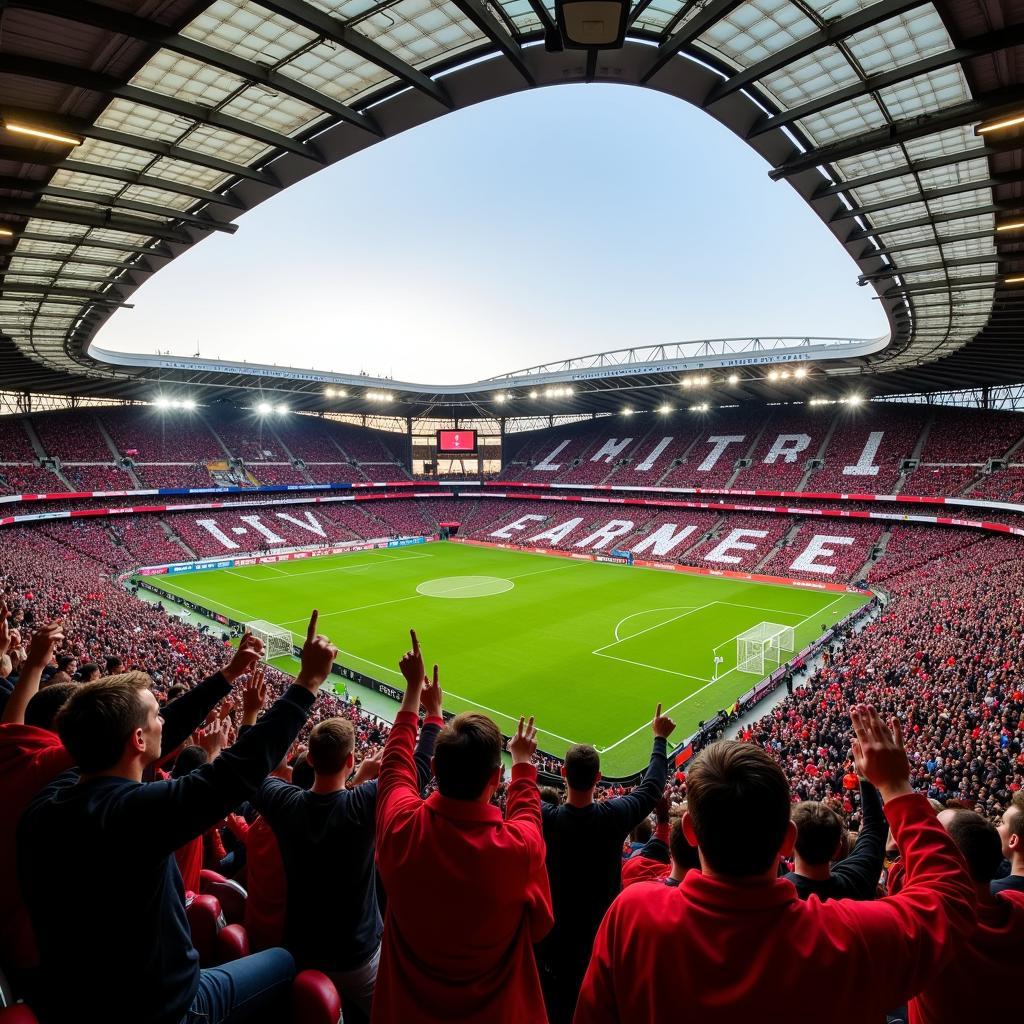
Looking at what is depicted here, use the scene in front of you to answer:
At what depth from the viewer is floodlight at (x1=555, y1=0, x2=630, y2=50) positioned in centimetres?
578

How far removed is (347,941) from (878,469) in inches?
1989

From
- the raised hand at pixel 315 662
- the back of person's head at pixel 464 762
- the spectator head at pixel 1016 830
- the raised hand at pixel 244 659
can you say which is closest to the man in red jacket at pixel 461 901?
the back of person's head at pixel 464 762

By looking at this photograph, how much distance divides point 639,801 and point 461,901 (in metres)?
1.68

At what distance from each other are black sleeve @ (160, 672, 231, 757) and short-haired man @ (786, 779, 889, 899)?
3.13 metres

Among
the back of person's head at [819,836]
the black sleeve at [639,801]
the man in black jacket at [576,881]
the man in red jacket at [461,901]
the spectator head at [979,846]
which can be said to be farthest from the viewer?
the black sleeve at [639,801]

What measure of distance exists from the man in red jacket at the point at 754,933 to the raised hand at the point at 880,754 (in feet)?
0.82

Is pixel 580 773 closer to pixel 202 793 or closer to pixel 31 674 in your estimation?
pixel 202 793

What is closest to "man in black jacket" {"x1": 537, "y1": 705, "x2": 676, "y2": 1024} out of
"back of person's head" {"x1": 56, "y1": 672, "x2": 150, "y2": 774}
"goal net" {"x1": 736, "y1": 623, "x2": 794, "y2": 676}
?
"back of person's head" {"x1": 56, "y1": 672, "x2": 150, "y2": 774}

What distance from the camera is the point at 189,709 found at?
3.60 meters

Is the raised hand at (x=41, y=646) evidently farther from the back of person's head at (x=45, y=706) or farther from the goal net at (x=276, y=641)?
the goal net at (x=276, y=641)

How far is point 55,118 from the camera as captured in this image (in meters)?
10.3

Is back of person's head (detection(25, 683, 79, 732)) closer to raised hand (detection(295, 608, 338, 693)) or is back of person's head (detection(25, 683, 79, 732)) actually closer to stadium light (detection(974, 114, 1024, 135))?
raised hand (detection(295, 608, 338, 693))

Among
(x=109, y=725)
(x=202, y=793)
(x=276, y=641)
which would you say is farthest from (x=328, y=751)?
(x=276, y=641)

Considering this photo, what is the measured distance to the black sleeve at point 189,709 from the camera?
3543 mm
